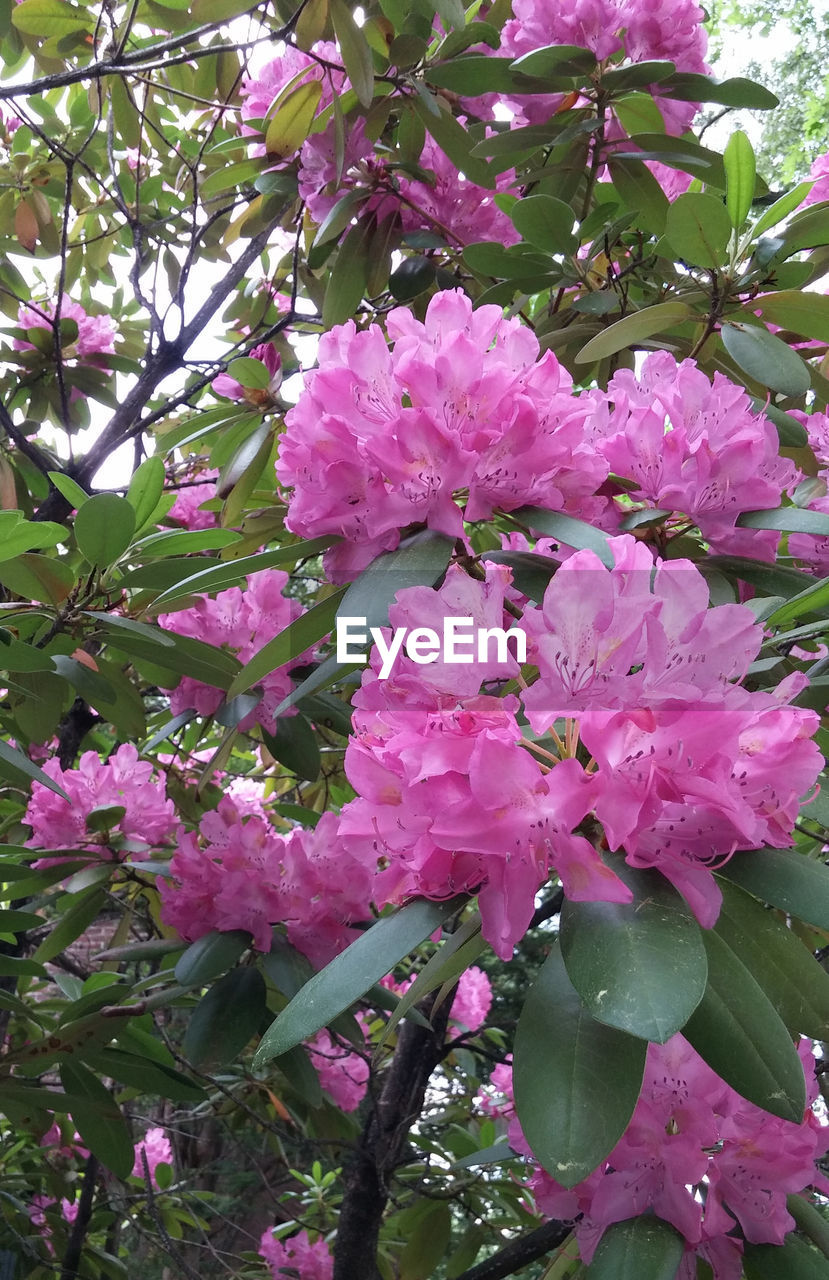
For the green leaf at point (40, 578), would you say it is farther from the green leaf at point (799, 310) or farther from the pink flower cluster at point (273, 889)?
the green leaf at point (799, 310)

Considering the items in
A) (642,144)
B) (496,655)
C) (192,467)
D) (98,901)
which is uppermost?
(642,144)

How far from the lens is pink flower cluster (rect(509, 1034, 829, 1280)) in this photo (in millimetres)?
701

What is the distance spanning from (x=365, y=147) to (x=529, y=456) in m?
0.86

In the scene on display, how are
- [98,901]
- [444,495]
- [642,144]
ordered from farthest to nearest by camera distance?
[98,901]
[642,144]
[444,495]

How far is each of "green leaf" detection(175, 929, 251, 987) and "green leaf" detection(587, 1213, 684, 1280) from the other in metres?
0.57


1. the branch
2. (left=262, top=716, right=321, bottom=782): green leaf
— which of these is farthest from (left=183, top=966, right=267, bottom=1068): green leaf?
the branch

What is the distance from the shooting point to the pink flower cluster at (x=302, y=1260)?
91.0 inches

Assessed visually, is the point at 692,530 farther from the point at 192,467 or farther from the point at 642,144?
the point at 192,467

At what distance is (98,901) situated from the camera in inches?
62.2

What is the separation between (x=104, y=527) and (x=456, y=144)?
0.75 m

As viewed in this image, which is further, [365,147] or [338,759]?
[338,759]

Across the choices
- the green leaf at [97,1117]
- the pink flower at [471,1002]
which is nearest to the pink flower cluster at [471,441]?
the green leaf at [97,1117]

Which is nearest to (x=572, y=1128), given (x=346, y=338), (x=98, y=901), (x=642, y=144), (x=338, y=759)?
(x=346, y=338)

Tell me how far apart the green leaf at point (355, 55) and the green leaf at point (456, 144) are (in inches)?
6.2
